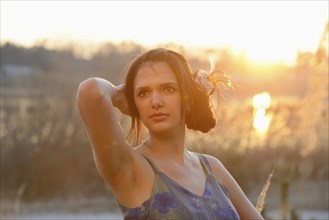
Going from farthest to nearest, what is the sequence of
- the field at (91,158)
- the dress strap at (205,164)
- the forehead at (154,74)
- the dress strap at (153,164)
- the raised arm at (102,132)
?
the field at (91,158) < the dress strap at (205,164) < the forehead at (154,74) < the dress strap at (153,164) < the raised arm at (102,132)

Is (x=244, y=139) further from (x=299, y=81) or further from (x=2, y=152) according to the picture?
(x=299, y=81)

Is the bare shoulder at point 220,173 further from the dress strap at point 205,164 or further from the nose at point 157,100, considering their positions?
the nose at point 157,100

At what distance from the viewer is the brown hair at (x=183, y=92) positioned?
12.3ft

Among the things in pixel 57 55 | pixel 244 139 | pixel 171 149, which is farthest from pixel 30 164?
pixel 171 149

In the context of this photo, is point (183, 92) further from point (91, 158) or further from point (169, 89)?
point (91, 158)

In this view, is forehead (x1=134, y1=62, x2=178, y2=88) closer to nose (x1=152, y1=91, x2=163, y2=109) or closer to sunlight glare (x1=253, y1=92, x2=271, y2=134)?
nose (x1=152, y1=91, x2=163, y2=109)

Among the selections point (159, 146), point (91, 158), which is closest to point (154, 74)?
point (159, 146)

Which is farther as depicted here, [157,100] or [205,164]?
[205,164]

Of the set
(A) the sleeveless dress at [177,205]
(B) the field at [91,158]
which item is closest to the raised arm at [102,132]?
(A) the sleeveless dress at [177,205]

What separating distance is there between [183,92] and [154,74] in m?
0.13

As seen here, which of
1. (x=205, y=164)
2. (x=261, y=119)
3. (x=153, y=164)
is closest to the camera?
(x=153, y=164)

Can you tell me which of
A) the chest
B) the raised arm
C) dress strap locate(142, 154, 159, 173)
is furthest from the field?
the raised arm

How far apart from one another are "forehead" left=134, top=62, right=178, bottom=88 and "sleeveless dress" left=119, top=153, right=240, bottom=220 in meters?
0.29

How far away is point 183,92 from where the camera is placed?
3.75m
